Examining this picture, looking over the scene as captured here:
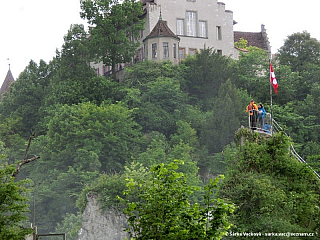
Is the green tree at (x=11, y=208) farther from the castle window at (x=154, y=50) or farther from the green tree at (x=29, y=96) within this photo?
the green tree at (x=29, y=96)

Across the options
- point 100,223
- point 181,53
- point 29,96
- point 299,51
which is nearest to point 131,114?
point 181,53

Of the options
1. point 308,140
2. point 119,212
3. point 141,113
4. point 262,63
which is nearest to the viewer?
point 119,212

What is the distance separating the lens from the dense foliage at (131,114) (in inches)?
2707

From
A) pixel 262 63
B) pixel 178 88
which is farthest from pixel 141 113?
pixel 262 63

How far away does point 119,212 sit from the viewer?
58.6m

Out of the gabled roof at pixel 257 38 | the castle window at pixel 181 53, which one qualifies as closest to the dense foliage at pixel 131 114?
the castle window at pixel 181 53

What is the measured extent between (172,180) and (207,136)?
52.7 meters

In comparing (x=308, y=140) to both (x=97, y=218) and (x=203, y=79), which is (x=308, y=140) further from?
(x=97, y=218)

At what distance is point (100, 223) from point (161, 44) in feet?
80.9

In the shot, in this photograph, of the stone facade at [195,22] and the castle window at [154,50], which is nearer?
the castle window at [154,50]

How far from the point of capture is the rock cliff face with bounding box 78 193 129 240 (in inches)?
2315

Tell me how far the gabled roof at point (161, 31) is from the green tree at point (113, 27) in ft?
4.27

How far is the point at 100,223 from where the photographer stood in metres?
59.8

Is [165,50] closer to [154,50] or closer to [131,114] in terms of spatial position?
[154,50]
